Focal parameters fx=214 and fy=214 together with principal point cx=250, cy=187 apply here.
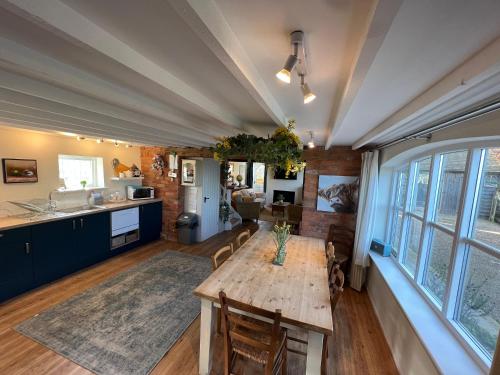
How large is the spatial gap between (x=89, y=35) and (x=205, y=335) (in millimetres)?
2073

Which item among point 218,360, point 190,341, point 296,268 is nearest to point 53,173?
point 190,341

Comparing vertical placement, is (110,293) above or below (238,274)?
below

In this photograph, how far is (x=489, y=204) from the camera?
156cm

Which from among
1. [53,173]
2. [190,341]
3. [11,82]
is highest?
[11,82]

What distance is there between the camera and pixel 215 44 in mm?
867

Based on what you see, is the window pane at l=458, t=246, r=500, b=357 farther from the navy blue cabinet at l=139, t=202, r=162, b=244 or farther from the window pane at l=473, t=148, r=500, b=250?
the navy blue cabinet at l=139, t=202, r=162, b=244

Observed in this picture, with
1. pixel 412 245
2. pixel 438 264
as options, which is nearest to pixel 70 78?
pixel 438 264

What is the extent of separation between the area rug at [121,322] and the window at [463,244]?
255 centimetres

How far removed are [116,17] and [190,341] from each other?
2654mm

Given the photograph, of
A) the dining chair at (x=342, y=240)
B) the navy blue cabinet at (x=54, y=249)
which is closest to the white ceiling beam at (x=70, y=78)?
the navy blue cabinet at (x=54, y=249)

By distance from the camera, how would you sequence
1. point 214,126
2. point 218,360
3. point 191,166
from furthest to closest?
point 191,166 < point 214,126 < point 218,360

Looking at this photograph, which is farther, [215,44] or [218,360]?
[218,360]

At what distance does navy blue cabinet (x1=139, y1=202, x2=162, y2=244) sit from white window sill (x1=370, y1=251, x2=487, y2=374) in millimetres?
4459

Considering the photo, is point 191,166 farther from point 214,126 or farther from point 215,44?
point 215,44
